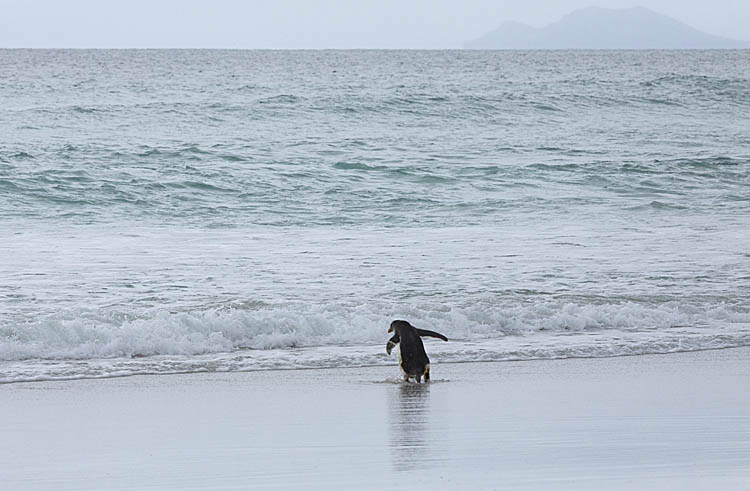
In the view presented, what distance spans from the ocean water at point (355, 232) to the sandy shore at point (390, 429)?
70cm

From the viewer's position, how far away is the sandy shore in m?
4.18

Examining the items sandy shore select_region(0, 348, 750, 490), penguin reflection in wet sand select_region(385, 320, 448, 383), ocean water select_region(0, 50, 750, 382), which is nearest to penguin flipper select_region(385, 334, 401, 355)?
penguin reflection in wet sand select_region(385, 320, 448, 383)

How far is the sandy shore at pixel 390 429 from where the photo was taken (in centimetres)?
418

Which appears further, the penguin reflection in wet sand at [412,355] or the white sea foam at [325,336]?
the white sea foam at [325,336]

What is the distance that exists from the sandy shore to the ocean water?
2.30 feet

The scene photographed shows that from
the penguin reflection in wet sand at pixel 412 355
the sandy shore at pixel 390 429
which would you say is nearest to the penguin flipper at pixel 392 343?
the penguin reflection in wet sand at pixel 412 355

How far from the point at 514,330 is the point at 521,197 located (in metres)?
9.16

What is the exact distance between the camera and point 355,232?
535 inches

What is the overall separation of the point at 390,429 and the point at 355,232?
28.1 ft

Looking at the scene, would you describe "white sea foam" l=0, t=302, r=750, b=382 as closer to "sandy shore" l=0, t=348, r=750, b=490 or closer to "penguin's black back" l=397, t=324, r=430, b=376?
"sandy shore" l=0, t=348, r=750, b=490

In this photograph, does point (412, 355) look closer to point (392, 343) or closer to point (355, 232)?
point (392, 343)

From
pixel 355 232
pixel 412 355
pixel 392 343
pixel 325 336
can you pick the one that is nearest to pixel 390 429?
pixel 412 355

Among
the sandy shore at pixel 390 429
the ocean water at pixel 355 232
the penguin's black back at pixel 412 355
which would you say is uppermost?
the ocean water at pixel 355 232

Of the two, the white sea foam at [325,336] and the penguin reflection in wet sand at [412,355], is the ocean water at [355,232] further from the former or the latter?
the penguin reflection in wet sand at [412,355]
